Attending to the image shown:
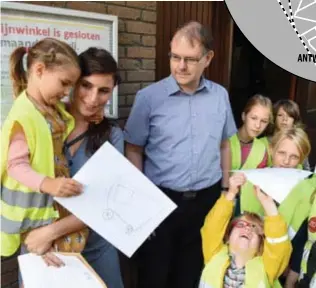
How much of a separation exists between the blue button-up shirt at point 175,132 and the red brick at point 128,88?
58 cm

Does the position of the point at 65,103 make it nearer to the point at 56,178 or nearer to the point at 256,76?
the point at 56,178

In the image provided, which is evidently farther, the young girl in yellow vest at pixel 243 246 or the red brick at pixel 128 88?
the red brick at pixel 128 88

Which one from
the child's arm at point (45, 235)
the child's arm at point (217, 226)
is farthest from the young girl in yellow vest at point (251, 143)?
the child's arm at point (45, 235)

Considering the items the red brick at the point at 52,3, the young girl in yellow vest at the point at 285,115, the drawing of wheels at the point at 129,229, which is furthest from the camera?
the young girl in yellow vest at the point at 285,115

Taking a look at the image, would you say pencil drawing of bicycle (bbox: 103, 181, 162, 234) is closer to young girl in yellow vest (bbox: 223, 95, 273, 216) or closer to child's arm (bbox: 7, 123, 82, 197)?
child's arm (bbox: 7, 123, 82, 197)

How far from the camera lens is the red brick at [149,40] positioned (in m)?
2.60

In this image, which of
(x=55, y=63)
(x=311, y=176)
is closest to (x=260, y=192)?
(x=311, y=176)

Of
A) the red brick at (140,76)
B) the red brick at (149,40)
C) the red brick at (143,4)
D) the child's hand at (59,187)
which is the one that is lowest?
the child's hand at (59,187)

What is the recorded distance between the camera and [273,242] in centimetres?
158

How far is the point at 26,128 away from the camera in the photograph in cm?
112

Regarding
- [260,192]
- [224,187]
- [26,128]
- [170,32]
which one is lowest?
[224,187]

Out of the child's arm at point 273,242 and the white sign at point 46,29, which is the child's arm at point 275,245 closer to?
the child's arm at point 273,242

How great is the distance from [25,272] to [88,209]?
26cm

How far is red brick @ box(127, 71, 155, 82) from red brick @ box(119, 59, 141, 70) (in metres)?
0.03
